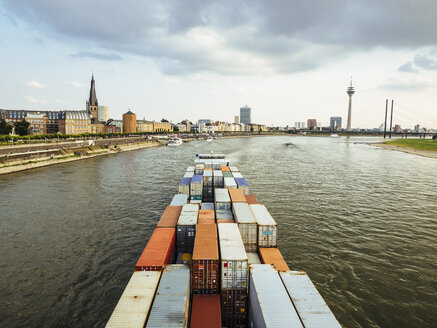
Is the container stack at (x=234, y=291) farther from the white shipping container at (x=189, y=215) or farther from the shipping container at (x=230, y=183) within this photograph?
the shipping container at (x=230, y=183)

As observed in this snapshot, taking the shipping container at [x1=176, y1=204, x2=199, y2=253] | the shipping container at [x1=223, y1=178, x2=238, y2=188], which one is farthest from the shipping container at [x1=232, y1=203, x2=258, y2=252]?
the shipping container at [x1=223, y1=178, x2=238, y2=188]

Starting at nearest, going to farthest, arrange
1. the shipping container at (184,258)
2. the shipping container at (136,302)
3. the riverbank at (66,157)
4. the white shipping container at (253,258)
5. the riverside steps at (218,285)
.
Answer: the shipping container at (136,302)
the riverside steps at (218,285)
the shipping container at (184,258)
the white shipping container at (253,258)
the riverbank at (66,157)

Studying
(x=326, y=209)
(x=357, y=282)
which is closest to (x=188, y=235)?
(x=357, y=282)

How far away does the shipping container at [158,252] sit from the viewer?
1417 cm

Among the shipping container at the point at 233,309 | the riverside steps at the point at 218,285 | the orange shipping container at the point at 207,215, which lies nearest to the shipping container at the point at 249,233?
the riverside steps at the point at 218,285

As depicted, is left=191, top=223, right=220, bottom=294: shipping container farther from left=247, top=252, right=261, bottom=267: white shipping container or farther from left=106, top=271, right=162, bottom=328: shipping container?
left=247, top=252, right=261, bottom=267: white shipping container

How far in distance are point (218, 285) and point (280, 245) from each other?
11.1 m

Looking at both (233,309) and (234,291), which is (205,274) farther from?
(233,309)

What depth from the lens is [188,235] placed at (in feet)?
63.4

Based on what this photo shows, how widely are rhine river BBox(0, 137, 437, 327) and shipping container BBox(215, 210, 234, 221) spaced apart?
5.51m

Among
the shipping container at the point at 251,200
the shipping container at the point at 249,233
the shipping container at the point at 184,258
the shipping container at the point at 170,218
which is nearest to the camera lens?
the shipping container at the point at 184,258

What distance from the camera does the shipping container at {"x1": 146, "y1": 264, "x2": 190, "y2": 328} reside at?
34.2ft

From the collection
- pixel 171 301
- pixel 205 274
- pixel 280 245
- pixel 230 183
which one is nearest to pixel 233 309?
pixel 205 274

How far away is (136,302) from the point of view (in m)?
11.5
